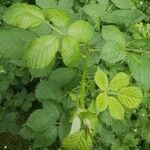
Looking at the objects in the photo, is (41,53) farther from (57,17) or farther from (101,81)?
(101,81)

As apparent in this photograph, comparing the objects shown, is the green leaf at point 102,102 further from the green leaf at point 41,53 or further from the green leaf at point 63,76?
the green leaf at point 41,53

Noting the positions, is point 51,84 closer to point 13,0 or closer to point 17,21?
point 17,21

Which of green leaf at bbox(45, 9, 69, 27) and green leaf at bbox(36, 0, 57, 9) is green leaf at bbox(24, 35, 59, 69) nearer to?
green leaf at bbox(45, 9, 69, 27)

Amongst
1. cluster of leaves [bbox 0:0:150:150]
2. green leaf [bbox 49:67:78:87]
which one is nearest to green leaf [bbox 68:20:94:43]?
cluster of leaves [bbox 0:0:150:150]

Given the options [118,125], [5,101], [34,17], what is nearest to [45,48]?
[34,17]

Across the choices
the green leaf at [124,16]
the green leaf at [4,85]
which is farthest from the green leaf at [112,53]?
the green leaf at [4,85]

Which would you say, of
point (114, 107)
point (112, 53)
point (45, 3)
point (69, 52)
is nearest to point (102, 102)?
point (114, 107)
